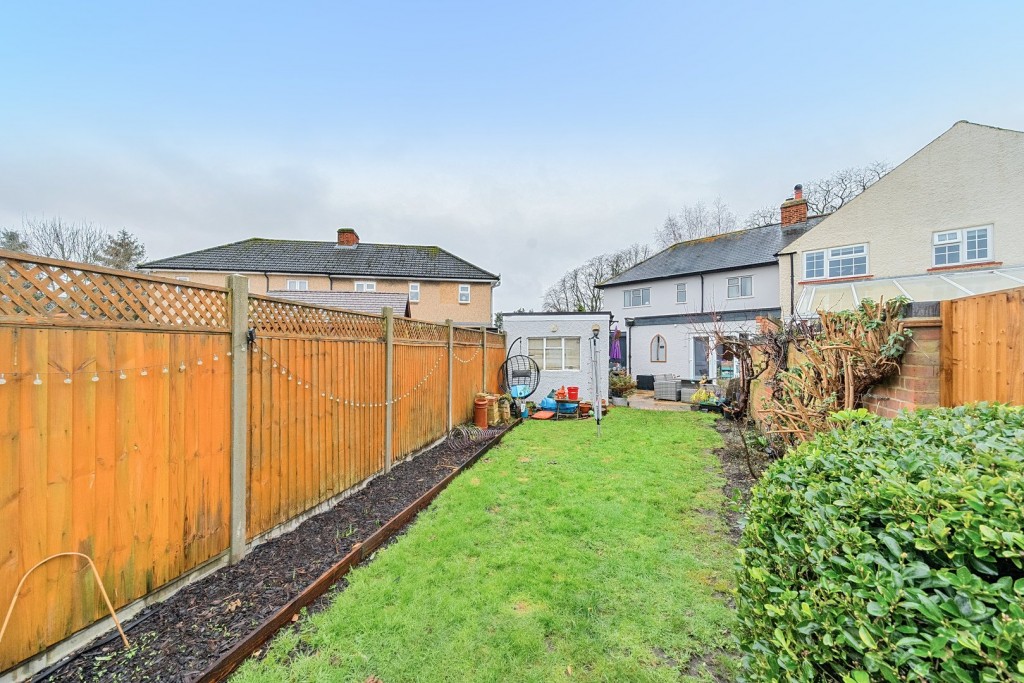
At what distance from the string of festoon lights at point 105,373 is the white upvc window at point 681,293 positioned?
20.0m

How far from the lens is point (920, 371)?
318 cm

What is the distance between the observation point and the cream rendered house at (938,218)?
11477mm

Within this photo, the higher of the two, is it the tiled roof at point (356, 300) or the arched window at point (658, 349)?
the tiled roof at point (356, 300)

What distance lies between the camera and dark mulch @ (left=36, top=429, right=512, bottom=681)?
6.97ft

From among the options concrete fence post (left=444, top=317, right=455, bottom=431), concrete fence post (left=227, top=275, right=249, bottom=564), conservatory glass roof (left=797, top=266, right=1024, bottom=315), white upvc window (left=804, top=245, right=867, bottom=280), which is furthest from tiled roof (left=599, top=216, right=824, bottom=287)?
concrete fence post (left=227, top=275, right=249, bottom=564)

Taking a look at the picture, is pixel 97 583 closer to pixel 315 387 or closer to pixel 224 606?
pixel 224 606

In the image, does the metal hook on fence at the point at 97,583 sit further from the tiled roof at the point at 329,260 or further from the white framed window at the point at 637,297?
the white framed window at the point at 637,297

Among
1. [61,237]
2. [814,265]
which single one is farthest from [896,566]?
[61,237]

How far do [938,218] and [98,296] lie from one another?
1942 cm

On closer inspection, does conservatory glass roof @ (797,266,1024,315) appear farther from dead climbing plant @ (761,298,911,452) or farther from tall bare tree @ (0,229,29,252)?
tall bare tree @ (0,229,29,252)

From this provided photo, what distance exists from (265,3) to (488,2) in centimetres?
415

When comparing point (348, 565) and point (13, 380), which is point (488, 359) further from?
point (13, 380)

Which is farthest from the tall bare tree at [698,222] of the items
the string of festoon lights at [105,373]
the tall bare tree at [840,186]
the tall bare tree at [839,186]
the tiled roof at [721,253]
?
the string of festoon lights at [105,373]

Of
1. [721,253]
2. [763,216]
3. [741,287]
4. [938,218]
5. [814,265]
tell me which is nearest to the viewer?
[938,218]
